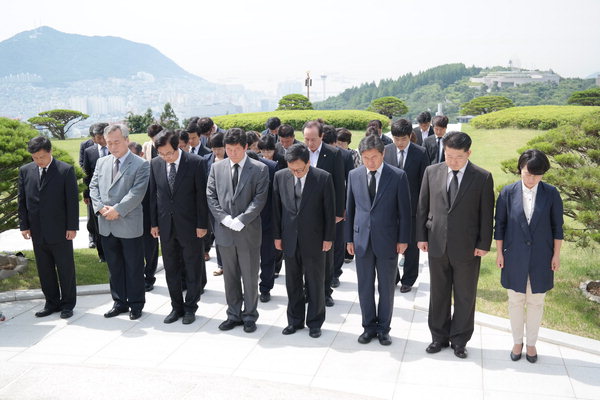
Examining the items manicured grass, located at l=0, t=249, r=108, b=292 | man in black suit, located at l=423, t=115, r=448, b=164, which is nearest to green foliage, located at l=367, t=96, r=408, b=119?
man in black suit, located at l=423, t=115, r=448, b=164

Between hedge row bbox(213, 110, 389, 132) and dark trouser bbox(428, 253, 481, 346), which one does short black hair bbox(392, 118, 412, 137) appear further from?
hedge row bbox(213, 110, 389, 132)

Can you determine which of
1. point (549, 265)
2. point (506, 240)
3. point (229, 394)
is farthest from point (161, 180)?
point (549, 265)

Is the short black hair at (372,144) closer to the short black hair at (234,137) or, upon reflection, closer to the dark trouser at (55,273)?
the short black hair at (234,137)

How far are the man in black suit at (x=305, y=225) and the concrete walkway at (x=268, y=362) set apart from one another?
1.22 ft

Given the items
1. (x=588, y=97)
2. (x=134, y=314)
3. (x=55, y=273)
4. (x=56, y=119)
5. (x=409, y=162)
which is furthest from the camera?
(x=588, y=97)

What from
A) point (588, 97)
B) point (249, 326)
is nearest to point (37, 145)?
point (249, 326)

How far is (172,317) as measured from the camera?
5172 mm

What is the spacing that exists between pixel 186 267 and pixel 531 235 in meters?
3.12

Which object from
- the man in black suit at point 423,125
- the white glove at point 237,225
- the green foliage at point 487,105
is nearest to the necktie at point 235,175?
the white glove at point 237,225

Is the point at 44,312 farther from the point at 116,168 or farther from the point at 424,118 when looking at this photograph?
the point at 424,118

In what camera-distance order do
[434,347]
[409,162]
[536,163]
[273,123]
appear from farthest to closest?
[273,123]
[409,162]
[434,347]
[536,163]

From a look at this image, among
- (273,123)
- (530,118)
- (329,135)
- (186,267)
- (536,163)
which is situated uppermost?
(273,123)

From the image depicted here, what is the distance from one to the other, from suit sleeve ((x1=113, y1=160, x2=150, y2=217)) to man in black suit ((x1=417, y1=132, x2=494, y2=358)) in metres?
2.67

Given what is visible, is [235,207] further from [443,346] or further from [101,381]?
[443,346]
